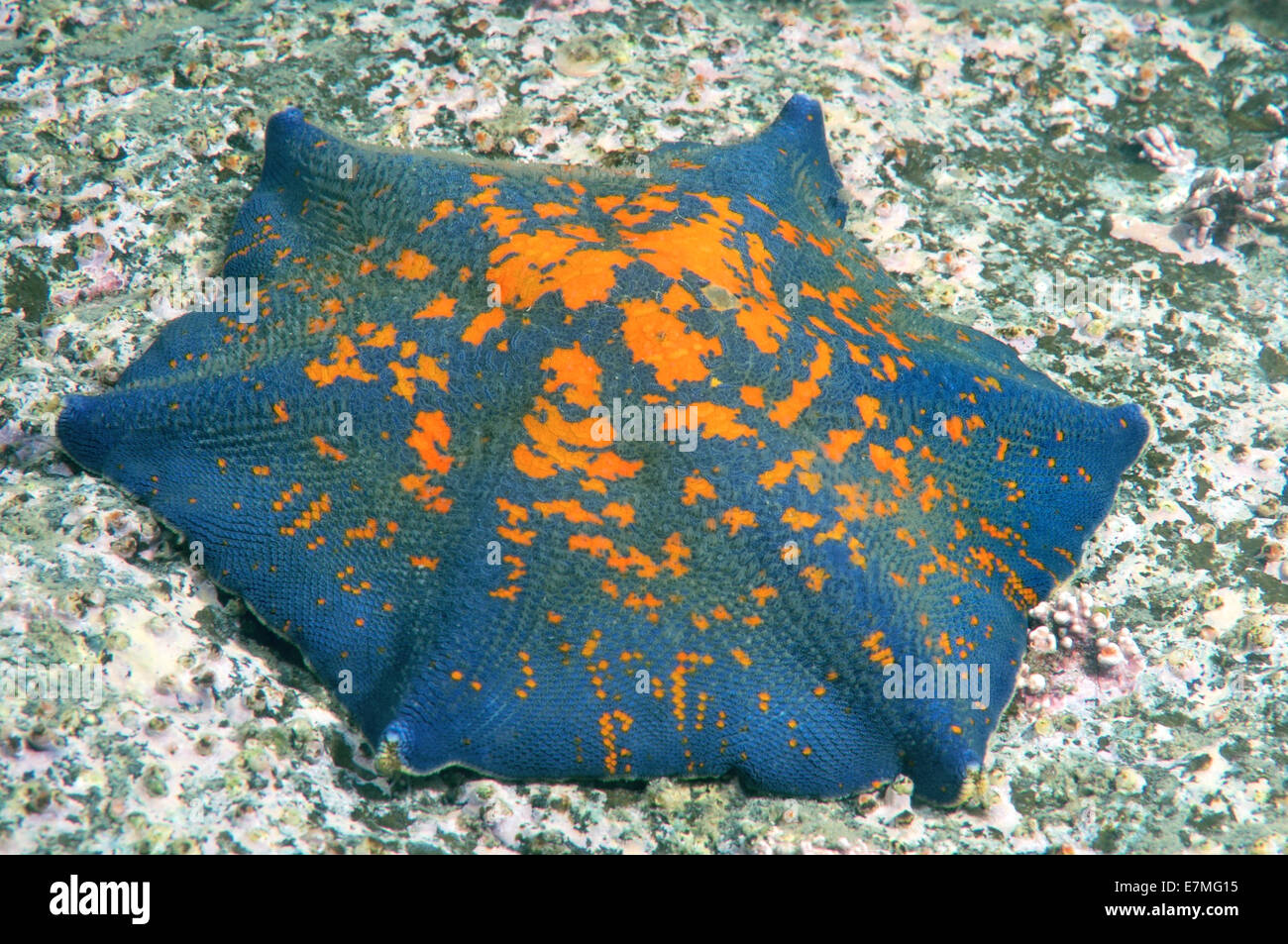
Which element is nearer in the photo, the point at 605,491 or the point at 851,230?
the point at 605,491

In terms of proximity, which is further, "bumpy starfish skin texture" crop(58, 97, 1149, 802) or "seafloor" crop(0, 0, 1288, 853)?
"seafloor" crop(0, 0, 1288, 853)

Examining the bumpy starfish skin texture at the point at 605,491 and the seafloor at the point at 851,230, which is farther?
the seafloor at the point at 851,230

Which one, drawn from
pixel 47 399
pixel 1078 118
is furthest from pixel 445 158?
pixel 1078 118

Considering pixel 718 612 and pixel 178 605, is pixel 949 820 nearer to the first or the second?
pixel 718 612

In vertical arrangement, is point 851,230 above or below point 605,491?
above
